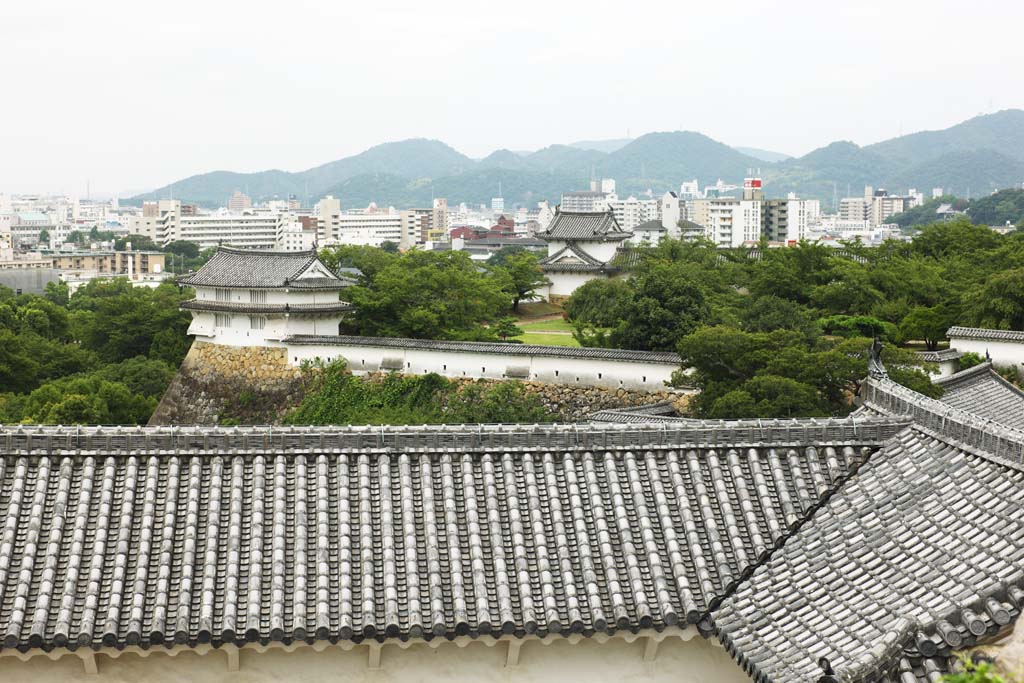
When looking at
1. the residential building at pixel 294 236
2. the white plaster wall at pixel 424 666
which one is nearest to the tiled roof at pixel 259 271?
the white plaster wall at pixel 424 666

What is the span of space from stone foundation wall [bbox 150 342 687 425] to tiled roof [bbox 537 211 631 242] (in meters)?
19.0

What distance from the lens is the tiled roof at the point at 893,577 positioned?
603 cm

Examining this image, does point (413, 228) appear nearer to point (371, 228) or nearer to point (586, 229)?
point (371, 228)

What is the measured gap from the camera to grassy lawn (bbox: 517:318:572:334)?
42.2 meters

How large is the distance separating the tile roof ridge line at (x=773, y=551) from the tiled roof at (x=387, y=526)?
0.04 m

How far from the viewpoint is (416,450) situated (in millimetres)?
8719

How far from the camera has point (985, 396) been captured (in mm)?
16078

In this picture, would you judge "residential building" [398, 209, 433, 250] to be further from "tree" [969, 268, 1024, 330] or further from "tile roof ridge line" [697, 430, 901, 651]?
"tile roof ridge line" [697, 430, 901, 651]

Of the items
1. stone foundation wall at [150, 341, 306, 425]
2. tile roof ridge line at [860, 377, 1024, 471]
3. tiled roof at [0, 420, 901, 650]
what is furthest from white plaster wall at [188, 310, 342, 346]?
tile roof ridge line at [860, 377, 1024, 471]

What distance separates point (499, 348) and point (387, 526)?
79.9ft

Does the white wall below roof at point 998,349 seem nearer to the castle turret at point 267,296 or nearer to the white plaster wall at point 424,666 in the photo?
the castle turret at point 267,296

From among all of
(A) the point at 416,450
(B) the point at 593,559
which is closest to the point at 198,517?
(A) the point at 416,450

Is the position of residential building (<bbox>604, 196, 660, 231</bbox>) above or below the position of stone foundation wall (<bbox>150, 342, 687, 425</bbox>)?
above

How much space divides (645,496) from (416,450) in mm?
1873
